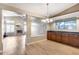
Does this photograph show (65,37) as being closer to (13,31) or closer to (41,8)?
(41,8)

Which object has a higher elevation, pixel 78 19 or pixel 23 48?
pixel 78 19

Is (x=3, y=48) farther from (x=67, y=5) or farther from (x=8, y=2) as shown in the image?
(x=67, y=5)

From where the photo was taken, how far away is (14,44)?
7.07 feet

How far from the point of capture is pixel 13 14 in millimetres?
2004

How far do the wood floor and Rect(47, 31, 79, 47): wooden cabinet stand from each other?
11cm

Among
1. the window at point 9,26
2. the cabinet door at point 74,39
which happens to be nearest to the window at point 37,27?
the window at point 9,26

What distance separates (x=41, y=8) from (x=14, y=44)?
1.04m

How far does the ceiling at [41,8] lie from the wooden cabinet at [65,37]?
48 cm

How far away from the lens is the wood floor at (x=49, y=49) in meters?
1.93

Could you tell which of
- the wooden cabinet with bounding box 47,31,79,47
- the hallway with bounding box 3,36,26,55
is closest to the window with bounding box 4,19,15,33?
the hallway with bounding box 3,36,26,55

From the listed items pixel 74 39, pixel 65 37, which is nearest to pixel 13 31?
pixel 65 37

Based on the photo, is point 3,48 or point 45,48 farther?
point 45,48

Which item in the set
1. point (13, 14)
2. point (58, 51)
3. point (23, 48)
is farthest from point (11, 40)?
point (58, 51)
